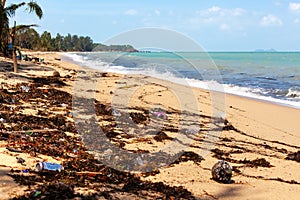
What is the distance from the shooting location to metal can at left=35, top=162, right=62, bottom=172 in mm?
3729

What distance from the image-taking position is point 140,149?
5520 millimetres

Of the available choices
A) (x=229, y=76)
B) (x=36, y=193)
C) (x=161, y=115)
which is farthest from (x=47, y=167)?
(x=229, y=76)

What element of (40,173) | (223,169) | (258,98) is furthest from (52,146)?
(258,98)

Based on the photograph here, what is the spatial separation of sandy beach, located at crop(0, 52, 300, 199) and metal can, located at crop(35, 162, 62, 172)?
0.34 ft

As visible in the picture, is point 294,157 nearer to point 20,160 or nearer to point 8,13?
point 20,160

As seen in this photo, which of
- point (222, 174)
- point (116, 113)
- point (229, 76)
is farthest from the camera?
point (229, 76)

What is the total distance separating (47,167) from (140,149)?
2016mm

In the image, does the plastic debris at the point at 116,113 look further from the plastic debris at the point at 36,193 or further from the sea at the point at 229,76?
the plastic debris at the point at 36,193

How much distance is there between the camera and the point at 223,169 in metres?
4.37

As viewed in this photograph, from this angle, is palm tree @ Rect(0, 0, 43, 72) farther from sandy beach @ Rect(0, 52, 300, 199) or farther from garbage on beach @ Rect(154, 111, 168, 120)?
garbage on beach @ Rect(154, 111, 168, 120)

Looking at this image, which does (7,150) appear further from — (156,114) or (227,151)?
(156,114)

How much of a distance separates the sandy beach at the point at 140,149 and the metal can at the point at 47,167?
0.10 m

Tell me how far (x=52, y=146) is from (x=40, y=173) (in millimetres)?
1221

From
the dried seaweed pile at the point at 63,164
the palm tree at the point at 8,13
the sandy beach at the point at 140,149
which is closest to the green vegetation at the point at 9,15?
the palm tree at the point at 8,13
